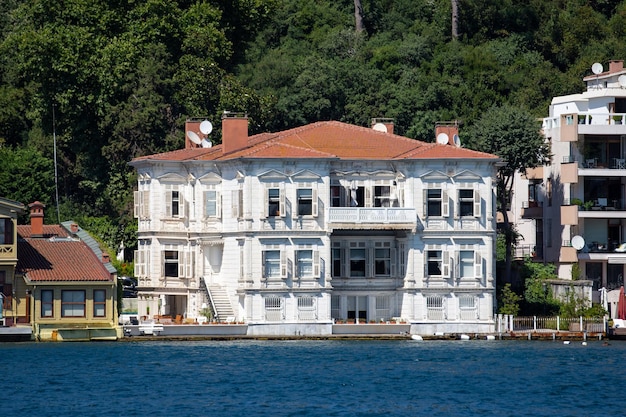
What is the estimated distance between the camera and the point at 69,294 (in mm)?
92875

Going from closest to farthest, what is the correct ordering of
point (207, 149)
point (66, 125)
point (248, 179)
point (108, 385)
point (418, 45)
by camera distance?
point (108, 385)
point (248, 179)
point (207, 149)
point (66, 125)
point (418, 45)

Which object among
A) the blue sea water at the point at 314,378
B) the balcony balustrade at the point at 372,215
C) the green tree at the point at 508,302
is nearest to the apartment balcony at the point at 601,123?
the green tree at the point at 508,302

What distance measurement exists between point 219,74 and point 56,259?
2539cm

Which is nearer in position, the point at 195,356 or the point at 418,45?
the point at 195,356

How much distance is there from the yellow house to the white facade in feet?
82.0

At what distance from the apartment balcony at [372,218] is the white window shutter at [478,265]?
3506mm

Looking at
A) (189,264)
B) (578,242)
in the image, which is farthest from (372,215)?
(578,242)

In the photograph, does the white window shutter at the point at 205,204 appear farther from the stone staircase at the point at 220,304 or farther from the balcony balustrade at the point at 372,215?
the balcony balustrade at the point at 372,215

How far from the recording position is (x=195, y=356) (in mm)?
85750

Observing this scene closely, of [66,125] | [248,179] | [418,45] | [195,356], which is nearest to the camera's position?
[195,356]

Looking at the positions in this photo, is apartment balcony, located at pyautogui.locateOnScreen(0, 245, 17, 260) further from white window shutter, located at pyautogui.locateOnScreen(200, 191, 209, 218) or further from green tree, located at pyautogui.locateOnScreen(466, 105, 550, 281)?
green tree, located at pyautogui.locateOnScreen(466, 105, 550, 281)

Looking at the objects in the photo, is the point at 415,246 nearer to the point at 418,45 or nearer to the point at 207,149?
the point at 207,149

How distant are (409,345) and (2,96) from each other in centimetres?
4334

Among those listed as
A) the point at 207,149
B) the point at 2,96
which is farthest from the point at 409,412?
the point at 2,96
